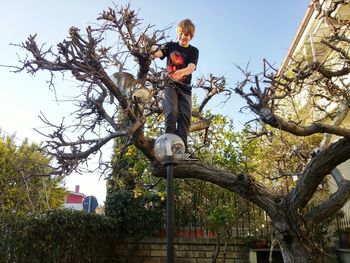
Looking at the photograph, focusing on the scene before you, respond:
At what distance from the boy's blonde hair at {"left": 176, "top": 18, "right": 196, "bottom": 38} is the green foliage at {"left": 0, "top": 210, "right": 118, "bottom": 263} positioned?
3689 millimetres

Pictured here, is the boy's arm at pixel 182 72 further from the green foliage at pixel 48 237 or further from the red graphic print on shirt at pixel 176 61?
the green foliage at pixel 48 237

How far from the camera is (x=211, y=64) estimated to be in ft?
16.9

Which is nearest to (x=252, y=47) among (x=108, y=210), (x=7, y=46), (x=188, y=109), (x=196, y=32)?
(x=196, y=32)

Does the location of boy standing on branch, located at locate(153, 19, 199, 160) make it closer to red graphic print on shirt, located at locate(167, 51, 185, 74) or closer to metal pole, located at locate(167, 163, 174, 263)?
red graphic print on shirt, located at locate(167, 51, 185, 74)

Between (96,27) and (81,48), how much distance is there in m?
0.31

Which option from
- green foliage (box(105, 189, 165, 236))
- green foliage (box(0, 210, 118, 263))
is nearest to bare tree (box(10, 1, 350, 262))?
green foliage (box(0, 210, 118, 263))

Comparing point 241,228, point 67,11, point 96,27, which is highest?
point 67,11

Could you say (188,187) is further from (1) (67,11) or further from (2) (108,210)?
(1) (67,11)

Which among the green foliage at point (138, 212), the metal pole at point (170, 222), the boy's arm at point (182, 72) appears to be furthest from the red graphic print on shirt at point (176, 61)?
the green foliage at point (138, 212)

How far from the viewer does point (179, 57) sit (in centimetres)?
428

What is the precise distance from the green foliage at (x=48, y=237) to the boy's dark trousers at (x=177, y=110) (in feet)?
10.0

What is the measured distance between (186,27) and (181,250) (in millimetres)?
5371

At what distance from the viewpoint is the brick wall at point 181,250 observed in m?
8.02

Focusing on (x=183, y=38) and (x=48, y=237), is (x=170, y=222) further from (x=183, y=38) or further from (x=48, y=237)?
(x=48, y=237)
